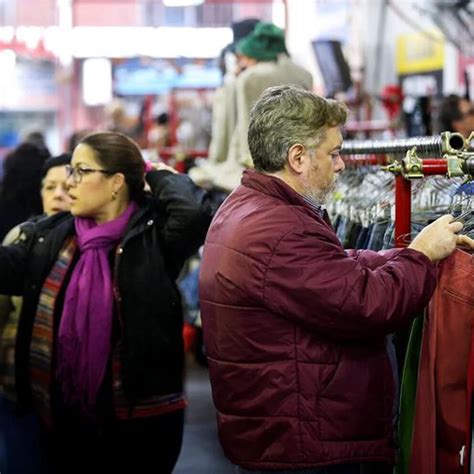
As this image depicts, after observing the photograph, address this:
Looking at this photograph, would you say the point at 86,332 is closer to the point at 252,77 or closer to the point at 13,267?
the point at 13,267

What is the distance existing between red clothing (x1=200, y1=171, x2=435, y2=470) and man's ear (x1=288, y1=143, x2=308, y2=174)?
0.05m

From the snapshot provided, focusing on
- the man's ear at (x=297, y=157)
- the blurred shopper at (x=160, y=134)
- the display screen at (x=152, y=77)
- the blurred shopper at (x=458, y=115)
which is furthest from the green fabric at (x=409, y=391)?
the display screen at (x=152, y=77)

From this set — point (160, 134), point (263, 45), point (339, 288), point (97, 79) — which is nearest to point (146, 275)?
point (339, 288)

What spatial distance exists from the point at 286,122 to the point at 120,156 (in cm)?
107

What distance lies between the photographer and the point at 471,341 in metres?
2.37

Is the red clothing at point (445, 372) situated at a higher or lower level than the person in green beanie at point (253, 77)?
lower

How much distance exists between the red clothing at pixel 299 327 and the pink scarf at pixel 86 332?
2.61 ft

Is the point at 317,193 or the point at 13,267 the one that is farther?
the point at 13,267

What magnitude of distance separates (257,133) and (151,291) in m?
0.91

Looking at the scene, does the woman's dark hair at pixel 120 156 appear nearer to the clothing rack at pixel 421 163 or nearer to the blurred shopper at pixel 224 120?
the clothing rack at pixel 421 163

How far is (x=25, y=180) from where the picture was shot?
475 centimetres

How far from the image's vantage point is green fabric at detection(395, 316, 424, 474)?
8.27 ft

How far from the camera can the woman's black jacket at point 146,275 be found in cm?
314

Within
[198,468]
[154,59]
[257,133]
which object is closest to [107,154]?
[257,133]
